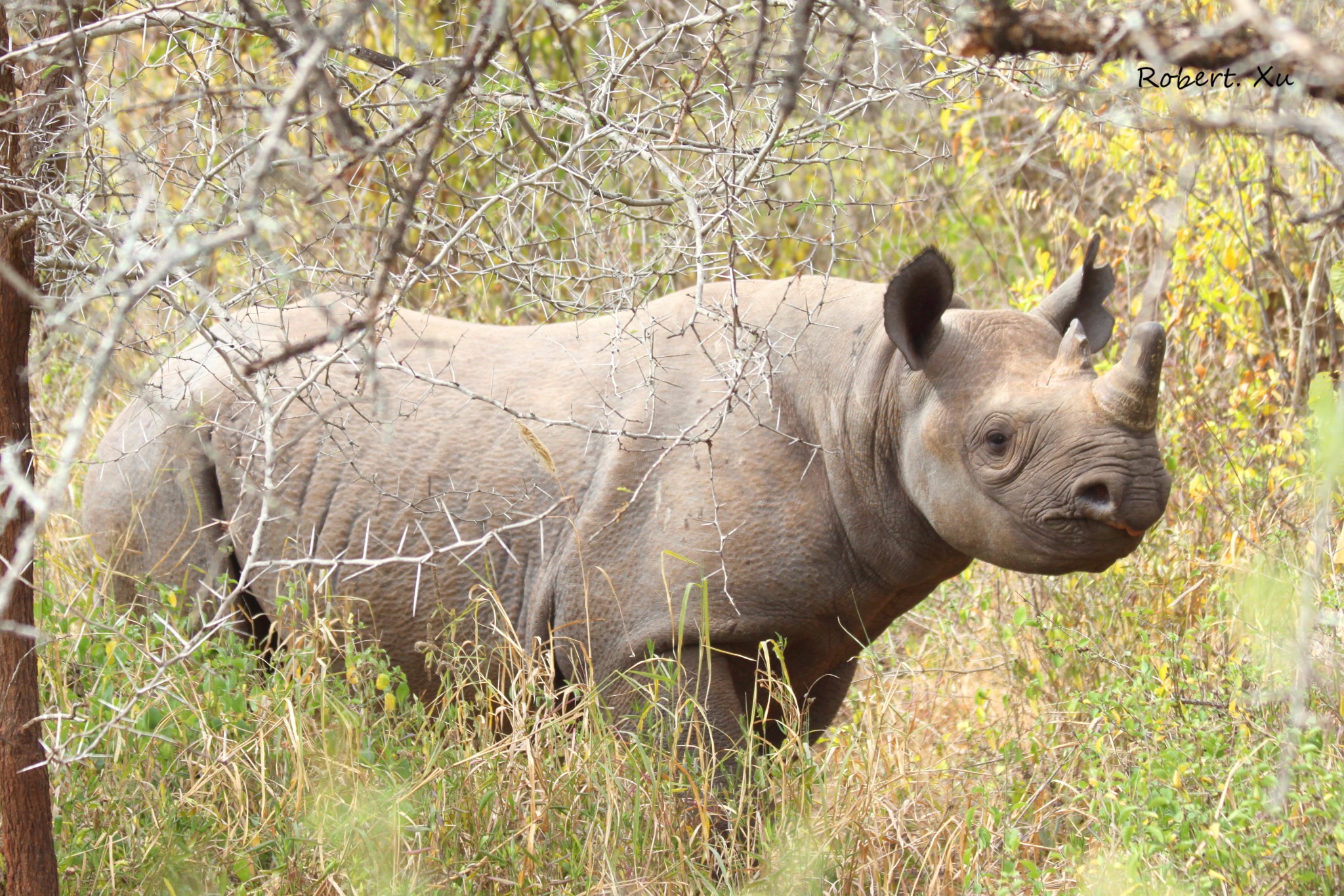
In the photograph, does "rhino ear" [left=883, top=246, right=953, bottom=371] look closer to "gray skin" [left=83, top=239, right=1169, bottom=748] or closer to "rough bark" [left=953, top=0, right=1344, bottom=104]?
"gray skin" [left=83, top=239, right=1169, bottom=748]

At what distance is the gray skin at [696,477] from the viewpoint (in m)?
3.93

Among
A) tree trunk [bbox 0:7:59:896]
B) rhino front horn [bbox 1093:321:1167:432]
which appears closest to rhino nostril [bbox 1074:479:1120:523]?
rhino front horn [bbox 1093:321:1167:432]

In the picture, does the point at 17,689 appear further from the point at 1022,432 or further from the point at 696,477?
the point at 1022,432

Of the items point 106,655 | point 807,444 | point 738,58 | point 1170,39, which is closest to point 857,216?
point 738,58

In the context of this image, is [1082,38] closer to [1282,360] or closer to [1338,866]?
[1338,866]

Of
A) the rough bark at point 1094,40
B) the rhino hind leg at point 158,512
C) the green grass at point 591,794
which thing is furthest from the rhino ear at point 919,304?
the rhino hind leg at point 158,512

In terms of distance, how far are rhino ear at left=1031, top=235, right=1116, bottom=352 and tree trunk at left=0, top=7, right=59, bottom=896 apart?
Result: 288 centimetres

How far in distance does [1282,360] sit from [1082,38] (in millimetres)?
4659

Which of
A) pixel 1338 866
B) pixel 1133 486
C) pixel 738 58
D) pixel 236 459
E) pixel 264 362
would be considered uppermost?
pixel 738 58

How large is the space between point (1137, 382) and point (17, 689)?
292cm

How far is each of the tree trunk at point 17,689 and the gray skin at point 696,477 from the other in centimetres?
60

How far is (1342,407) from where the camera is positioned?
190cm

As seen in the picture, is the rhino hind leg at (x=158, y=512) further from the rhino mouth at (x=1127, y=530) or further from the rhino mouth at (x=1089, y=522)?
the rhino mouth at (x=1127, y=530)

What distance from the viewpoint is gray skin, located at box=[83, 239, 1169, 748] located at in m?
3.93
